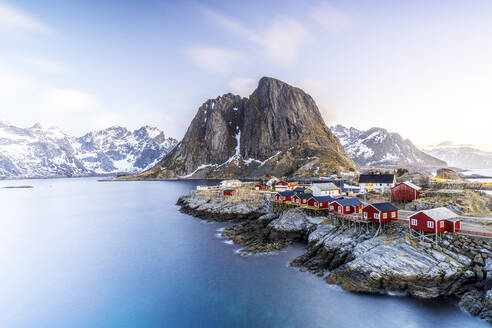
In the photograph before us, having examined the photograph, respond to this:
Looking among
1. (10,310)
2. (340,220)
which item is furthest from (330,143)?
(10,310)

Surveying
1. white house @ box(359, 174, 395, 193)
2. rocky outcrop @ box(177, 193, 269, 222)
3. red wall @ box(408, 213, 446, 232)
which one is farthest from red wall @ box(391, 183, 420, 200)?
rocky outcrop @ box(177, 193, 269, 222)

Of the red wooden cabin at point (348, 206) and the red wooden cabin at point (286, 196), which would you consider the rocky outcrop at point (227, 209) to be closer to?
the red wooden cabin at point (286, 196)

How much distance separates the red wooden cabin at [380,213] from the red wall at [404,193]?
17.5 meters

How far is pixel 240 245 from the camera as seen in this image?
4309 cm

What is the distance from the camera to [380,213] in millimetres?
33781

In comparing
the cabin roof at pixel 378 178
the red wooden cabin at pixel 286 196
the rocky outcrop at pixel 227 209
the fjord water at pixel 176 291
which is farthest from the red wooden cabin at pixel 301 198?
the cabin roof at pixel 378 178

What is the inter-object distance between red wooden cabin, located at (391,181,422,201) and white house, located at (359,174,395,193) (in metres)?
15.8

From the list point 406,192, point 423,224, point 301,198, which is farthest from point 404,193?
point 423,224

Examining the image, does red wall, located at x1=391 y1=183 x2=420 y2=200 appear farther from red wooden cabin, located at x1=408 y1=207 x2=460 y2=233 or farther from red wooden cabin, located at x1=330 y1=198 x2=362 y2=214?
red wooden cabin, located at x1=408 y1=207 x2=460 y2=233

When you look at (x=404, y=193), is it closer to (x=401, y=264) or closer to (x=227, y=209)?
(x=401, y=264)

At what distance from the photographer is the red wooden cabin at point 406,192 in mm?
48875

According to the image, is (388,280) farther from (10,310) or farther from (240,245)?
(10,310)

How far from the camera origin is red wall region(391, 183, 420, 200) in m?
48.9

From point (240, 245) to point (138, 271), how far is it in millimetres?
15776
